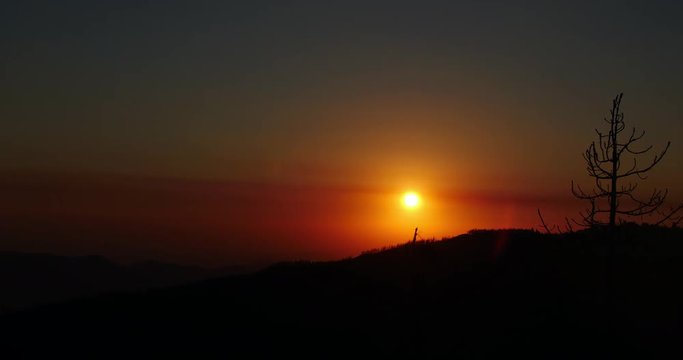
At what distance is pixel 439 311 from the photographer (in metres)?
25.4

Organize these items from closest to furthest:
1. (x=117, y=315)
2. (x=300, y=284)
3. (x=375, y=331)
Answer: (x=375, y=331) → (x=117, y=315) → (x=300, y=284)

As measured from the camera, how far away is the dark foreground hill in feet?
74.2

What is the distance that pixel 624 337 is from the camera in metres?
22.4

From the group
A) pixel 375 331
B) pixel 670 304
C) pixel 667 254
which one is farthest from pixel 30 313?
pixel 667 254

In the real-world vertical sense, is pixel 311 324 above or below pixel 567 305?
below

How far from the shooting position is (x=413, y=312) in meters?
24.4

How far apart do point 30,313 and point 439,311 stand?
1714 centimetres

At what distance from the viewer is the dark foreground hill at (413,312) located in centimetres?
2261

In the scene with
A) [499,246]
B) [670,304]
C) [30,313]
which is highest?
[499,246]

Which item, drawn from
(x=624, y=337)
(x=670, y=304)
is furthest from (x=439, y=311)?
(x=670, y=304)

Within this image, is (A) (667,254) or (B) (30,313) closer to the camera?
(B) (30,313)

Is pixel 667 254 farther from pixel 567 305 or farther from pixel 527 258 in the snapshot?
pixel 567 305

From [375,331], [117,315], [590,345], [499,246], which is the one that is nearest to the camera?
[590,345]

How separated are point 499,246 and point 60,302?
809 inches
